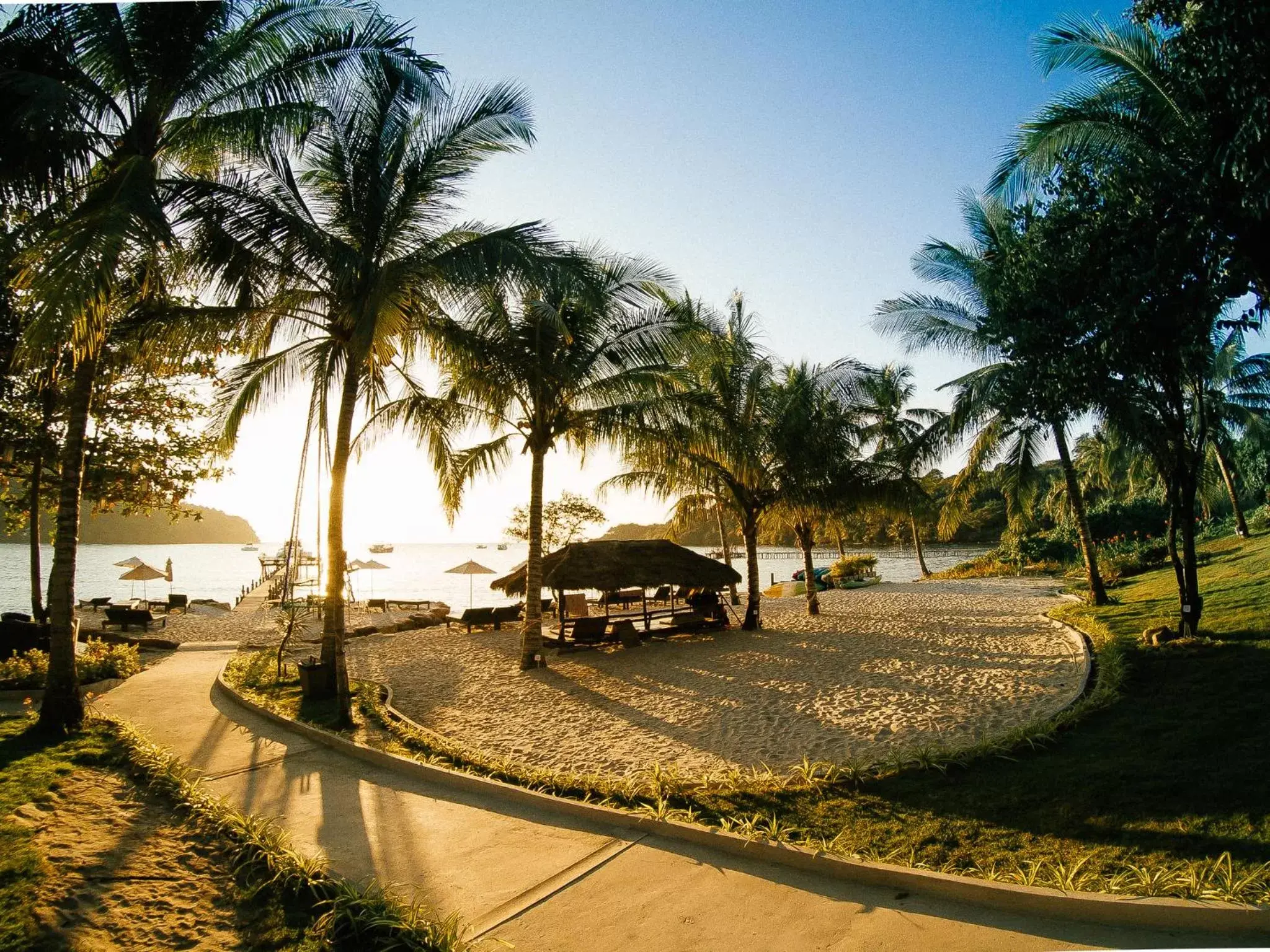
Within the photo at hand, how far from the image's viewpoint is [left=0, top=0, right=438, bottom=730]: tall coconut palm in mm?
6770

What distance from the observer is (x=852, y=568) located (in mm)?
30359

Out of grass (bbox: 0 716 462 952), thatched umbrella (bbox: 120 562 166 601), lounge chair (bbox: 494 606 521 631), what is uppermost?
thatched umbrella (bbox: 120 562 166 601)

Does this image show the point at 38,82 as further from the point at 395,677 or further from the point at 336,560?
the point at 395,677

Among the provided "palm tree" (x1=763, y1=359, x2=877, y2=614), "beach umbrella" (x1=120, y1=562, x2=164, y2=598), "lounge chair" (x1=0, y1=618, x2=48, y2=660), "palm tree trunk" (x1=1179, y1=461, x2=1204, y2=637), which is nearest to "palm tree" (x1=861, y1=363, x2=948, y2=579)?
"palm tree" (x1=763, y1=359, x2=877, y2=614)

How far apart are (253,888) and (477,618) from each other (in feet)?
49.1

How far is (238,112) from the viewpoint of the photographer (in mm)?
7441

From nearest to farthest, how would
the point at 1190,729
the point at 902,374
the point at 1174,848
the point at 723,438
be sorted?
the point at 1174,848 → the point at 1190,729 → the point at 723,438 → the point at 902,374

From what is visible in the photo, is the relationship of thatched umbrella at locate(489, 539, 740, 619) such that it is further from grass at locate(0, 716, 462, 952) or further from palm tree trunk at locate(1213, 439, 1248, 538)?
palm tree trunk at locate(1213, 439, 1248, 538)

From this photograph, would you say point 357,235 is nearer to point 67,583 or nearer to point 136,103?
point 136,103

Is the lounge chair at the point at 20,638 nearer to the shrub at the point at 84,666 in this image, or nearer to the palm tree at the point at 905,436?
the shrub at the point at 84,666

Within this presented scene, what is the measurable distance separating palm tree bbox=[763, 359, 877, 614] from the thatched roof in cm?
262

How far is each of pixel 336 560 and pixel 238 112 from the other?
5197 millimetres

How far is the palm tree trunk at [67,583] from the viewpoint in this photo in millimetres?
7098

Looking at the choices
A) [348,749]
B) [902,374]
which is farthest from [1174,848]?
[902,374]
